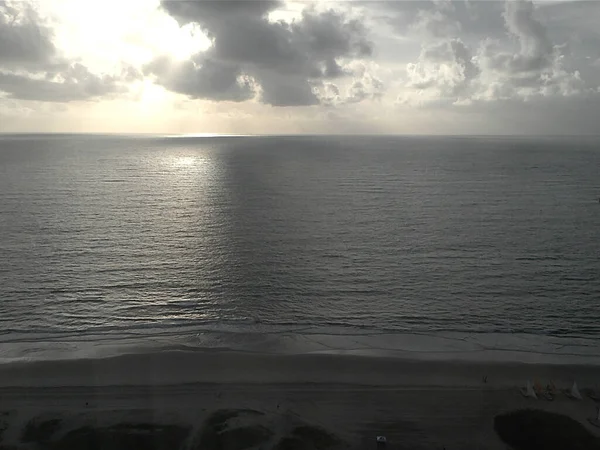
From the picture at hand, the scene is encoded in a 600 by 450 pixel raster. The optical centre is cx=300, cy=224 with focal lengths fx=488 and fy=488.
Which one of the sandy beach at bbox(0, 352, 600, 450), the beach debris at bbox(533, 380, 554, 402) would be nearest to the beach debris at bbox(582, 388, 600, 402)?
the sandy beach at bbox(0, 352, 600, 450)

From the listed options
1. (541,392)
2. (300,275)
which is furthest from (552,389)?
(300,275)

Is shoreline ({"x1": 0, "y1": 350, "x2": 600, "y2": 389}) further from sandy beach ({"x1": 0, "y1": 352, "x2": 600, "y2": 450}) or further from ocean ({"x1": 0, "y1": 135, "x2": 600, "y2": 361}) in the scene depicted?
ocean ({"x1": 0, "y1": 135, "x2": 600, "y2": 361})

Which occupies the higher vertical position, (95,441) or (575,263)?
(575,263)

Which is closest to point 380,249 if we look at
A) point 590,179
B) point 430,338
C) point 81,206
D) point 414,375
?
point 430,338

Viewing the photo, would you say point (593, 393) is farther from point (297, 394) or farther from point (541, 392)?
point (297, 394)

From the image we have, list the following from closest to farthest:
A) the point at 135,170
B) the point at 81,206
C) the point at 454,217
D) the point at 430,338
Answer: the point at 430,338
the point at 454,217
the point at 81,206
the point at 135,170

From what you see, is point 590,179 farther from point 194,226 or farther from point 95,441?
point 95,441
